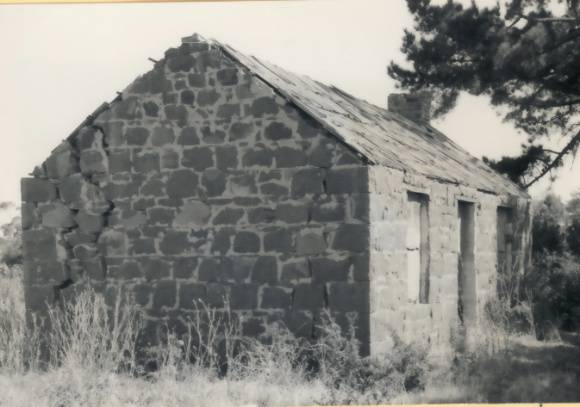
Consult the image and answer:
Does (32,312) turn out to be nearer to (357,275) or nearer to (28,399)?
(28,399)

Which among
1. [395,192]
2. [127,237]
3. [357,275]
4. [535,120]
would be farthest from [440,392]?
[535,120]

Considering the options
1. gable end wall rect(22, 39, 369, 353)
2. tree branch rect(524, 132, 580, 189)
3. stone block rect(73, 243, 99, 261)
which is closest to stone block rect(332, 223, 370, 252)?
gable end wall rect(22, 39, 369, 353)

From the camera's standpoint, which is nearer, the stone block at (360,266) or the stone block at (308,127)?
the stone block at (360,266)

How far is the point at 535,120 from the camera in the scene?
1872 centimetres

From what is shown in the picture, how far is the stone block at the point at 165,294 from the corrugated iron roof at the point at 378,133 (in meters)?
2.76

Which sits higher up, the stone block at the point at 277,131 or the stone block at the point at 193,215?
the stone block at the point at 277,131

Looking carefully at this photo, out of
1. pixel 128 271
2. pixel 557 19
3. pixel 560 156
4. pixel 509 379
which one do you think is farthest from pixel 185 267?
pixel 560 156

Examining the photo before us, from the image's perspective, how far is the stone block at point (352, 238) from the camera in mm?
10602

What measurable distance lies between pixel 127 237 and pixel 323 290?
274cm

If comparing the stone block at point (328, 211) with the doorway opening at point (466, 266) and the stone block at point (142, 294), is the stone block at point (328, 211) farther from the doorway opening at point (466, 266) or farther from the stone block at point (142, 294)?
the doorway opening at point (466, 266)

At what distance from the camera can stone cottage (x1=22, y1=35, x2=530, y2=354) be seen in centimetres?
1079

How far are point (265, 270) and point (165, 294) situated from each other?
1404 millimetres

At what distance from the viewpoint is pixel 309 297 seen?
1086 centimetres

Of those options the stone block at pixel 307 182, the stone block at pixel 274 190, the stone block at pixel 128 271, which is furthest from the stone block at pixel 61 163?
the stone block at pixel 307 182
